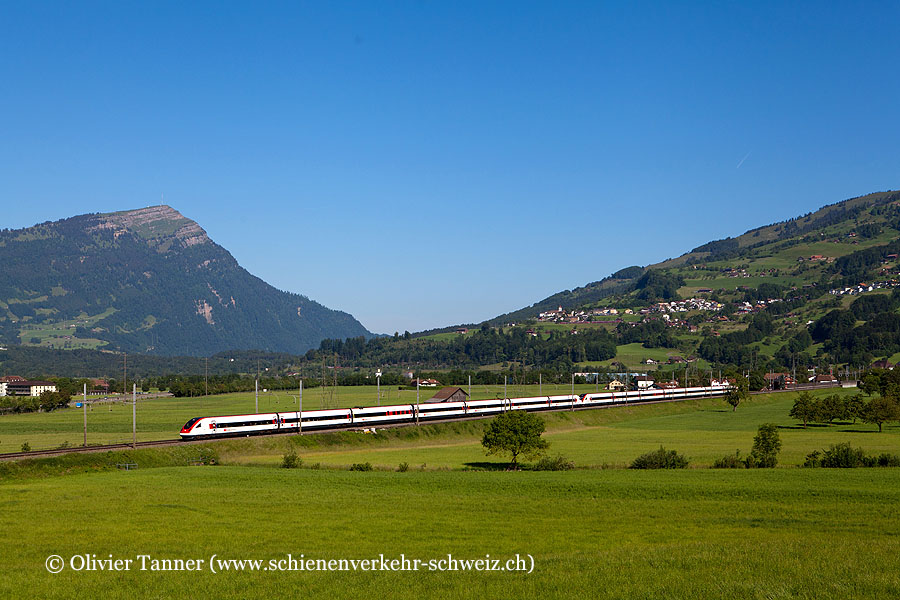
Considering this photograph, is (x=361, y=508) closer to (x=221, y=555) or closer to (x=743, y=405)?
(x=221, y=555)

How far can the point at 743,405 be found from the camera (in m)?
150

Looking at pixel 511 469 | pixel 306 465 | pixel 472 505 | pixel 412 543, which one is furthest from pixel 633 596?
pixel 306 465

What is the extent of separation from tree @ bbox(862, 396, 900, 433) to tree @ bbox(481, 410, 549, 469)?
49749 mm

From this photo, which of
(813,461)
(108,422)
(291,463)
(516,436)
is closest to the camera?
(813,461)

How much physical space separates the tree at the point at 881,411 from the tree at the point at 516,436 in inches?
1959

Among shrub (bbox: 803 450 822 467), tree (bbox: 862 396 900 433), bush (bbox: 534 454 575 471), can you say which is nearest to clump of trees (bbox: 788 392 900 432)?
tree (bbox: 862 396 900 433)

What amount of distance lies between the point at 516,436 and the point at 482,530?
33.1 metres

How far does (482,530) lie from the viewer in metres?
34.9

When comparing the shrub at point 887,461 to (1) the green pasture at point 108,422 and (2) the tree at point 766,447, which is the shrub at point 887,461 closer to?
(2) the tree at point 766,447

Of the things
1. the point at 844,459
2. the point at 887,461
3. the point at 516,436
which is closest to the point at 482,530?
the point at 516,436

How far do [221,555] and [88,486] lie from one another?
23956mm

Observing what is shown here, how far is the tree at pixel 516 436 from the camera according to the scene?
6775cm

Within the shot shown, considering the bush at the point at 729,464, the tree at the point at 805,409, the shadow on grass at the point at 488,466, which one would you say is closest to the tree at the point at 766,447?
the bush at the point at 729,464

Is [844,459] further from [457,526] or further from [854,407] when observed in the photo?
[854,407]
